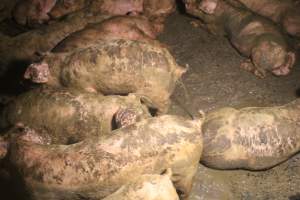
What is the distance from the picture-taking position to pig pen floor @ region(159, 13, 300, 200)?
3570 millimetres

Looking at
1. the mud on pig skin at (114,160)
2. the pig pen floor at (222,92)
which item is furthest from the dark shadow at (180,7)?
the mud on pig skin at (114,160)

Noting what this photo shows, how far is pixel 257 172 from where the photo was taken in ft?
12.2

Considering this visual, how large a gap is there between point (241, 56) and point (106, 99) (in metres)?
2.34

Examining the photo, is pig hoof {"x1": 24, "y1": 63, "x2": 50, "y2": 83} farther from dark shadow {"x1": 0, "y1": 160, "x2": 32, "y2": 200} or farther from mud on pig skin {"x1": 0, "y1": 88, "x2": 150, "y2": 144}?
dark shadow {"x1": 0, "y1": 160, "x2": 32, "y2": 200}

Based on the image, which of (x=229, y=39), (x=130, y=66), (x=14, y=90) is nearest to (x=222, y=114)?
(x=130, y=66)

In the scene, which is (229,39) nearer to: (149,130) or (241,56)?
(241,56)

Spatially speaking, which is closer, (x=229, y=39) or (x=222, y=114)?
(x=222, y=114)

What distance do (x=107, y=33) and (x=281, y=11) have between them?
2.54m

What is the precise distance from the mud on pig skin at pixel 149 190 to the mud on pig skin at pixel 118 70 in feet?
4.31

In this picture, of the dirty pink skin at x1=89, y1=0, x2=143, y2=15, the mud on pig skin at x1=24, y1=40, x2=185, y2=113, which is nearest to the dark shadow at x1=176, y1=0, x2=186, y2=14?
the dirty pink skin at x1=89, y1=0, x2=143, y2=15

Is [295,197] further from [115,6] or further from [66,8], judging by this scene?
[66,8]

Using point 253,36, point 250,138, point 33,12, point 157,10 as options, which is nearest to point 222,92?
point 253,36

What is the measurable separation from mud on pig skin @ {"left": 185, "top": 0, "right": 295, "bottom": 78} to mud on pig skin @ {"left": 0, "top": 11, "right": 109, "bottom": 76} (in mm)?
1656

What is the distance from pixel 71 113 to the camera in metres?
3.61
